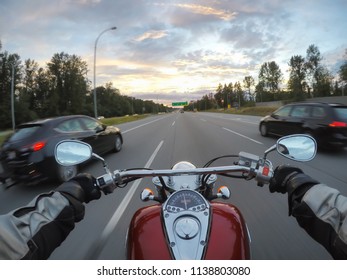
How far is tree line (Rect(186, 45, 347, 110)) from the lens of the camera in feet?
325

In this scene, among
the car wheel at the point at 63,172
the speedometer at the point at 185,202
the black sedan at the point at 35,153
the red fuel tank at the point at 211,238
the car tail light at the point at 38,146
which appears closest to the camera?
the red fuel tank at the point at 211,238

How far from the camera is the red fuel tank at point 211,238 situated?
1.60 meters

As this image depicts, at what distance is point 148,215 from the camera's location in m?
1.90

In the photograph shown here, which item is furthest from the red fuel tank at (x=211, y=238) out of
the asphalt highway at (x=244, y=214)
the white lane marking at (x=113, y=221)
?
the white lane marking at (x=113, y=221)

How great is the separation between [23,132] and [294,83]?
109459 mm

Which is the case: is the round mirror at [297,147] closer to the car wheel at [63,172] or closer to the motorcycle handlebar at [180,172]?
the motorcycle handlebar at [180,172]

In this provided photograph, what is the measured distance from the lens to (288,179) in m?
1.99

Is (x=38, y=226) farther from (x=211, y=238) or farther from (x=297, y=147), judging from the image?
(x=297, y=147)

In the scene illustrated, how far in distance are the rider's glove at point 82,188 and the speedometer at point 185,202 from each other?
0.59 meters

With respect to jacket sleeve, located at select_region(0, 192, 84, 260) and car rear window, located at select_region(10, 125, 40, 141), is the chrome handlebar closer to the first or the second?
jacket sleeve, located at select_region(0, 192, 84, 260)

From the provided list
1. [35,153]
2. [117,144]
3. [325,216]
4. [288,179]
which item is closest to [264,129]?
[117,144]

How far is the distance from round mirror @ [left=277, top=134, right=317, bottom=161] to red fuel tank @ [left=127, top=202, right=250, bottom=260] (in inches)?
25.3

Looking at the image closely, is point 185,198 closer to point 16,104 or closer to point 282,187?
point 282,187

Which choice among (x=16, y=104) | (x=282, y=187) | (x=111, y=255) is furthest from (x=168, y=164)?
(x=16, y=104)
